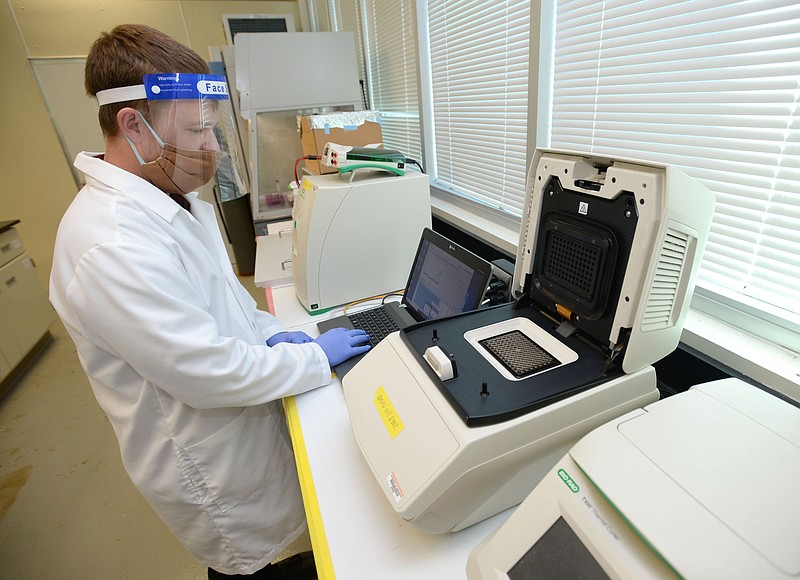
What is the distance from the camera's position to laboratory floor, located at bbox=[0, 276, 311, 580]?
1554 mm

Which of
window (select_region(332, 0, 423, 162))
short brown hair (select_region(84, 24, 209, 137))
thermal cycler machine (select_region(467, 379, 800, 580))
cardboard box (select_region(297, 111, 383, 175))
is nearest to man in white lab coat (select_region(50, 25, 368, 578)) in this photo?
short brown hair (select_region(84, 24, 209, 137))

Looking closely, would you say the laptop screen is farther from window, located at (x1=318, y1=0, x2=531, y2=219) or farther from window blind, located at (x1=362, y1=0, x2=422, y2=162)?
window blind, located at (x1=362, y1=0, x2=422, y2=162)

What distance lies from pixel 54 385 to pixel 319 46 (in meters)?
2.74

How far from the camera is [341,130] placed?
7.00 feet

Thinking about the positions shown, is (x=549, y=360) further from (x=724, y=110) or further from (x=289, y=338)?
(x=289, y=338)

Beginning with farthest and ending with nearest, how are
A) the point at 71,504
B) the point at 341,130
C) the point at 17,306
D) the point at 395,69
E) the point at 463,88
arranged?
the point at 17,306 < the point at 395,69 < the point at 341,130 < the point at 71,504 < the point at 463,88

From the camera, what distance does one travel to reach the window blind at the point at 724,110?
2.41ft

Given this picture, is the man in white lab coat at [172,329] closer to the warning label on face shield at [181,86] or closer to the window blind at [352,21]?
the warning label on face shield at [181,86]

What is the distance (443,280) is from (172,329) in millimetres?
667

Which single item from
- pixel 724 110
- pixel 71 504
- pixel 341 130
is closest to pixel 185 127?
pixel 724 110

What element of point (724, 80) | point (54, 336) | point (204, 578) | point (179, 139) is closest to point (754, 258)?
point (724, 80)

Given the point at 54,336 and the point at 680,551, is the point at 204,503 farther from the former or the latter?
the point at 54,336

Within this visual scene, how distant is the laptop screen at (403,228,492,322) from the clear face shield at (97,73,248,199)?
1.99ft

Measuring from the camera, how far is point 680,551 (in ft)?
1.24
